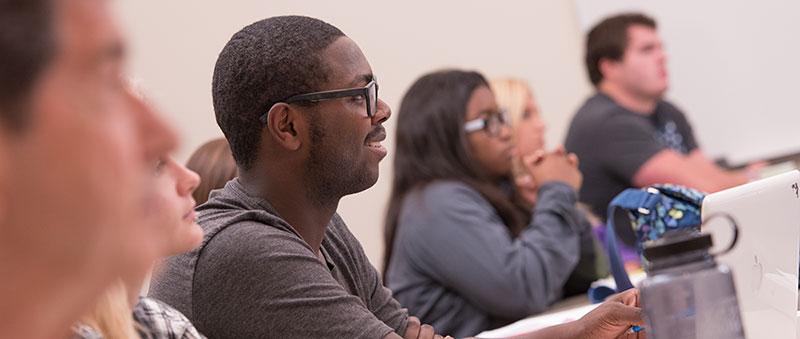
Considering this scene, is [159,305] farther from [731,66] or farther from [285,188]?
[731,66]

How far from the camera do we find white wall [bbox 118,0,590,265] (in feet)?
11.7

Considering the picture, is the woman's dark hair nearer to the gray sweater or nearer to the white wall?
the gray sweater

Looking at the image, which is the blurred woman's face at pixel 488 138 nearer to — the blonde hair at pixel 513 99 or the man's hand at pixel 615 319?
the blonde hair at pixel 513 99

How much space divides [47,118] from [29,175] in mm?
27

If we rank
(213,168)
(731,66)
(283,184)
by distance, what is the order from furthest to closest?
(731,66)
(213,168)
(283,184)

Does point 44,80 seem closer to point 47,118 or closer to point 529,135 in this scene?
point 47,118

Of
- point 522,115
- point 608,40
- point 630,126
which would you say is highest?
point 608,40

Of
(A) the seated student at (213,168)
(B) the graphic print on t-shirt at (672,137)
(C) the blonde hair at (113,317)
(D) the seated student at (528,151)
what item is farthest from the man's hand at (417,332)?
(B) the graphic print on t-shirt at (672,137)

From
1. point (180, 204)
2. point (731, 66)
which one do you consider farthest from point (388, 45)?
point (180, 204)

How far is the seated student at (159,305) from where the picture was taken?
108cm

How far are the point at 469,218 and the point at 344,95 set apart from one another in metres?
1.34

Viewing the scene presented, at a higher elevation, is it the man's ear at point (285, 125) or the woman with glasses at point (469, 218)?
the man's ear at point (285, 125)

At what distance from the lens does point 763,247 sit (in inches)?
59.8

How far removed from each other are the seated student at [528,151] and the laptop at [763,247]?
1.63 metres
